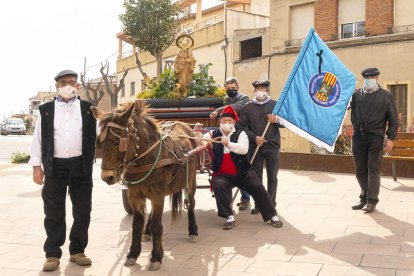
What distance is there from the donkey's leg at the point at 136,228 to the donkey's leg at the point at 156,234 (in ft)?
Result: 0.48

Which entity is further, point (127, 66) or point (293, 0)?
point (127, 66)

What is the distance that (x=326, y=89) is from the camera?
7020mm

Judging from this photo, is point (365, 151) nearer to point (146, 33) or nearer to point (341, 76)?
point (341, 76)

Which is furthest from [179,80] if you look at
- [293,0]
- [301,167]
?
[293,0]

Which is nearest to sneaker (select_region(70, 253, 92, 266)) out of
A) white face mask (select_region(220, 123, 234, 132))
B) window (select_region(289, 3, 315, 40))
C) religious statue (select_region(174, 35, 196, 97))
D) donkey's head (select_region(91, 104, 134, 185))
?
donkey's head (select_region(91, 104, 134, 185))

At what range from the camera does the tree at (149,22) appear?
93.4ft

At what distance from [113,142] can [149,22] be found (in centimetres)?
2472

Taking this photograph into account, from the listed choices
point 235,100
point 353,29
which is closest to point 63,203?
point 235,100

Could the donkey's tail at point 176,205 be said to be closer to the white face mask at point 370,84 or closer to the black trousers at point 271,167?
the black trousers at point 271,167

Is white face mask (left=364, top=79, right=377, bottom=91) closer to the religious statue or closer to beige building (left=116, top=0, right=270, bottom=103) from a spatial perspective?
the religious statue

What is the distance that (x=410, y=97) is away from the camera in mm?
19094

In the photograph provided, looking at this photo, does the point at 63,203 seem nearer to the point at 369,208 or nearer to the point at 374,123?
the point at 369,208

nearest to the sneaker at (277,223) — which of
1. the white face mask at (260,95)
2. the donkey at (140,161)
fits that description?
the donkey at (140,161)

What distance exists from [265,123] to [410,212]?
98.1 inches
